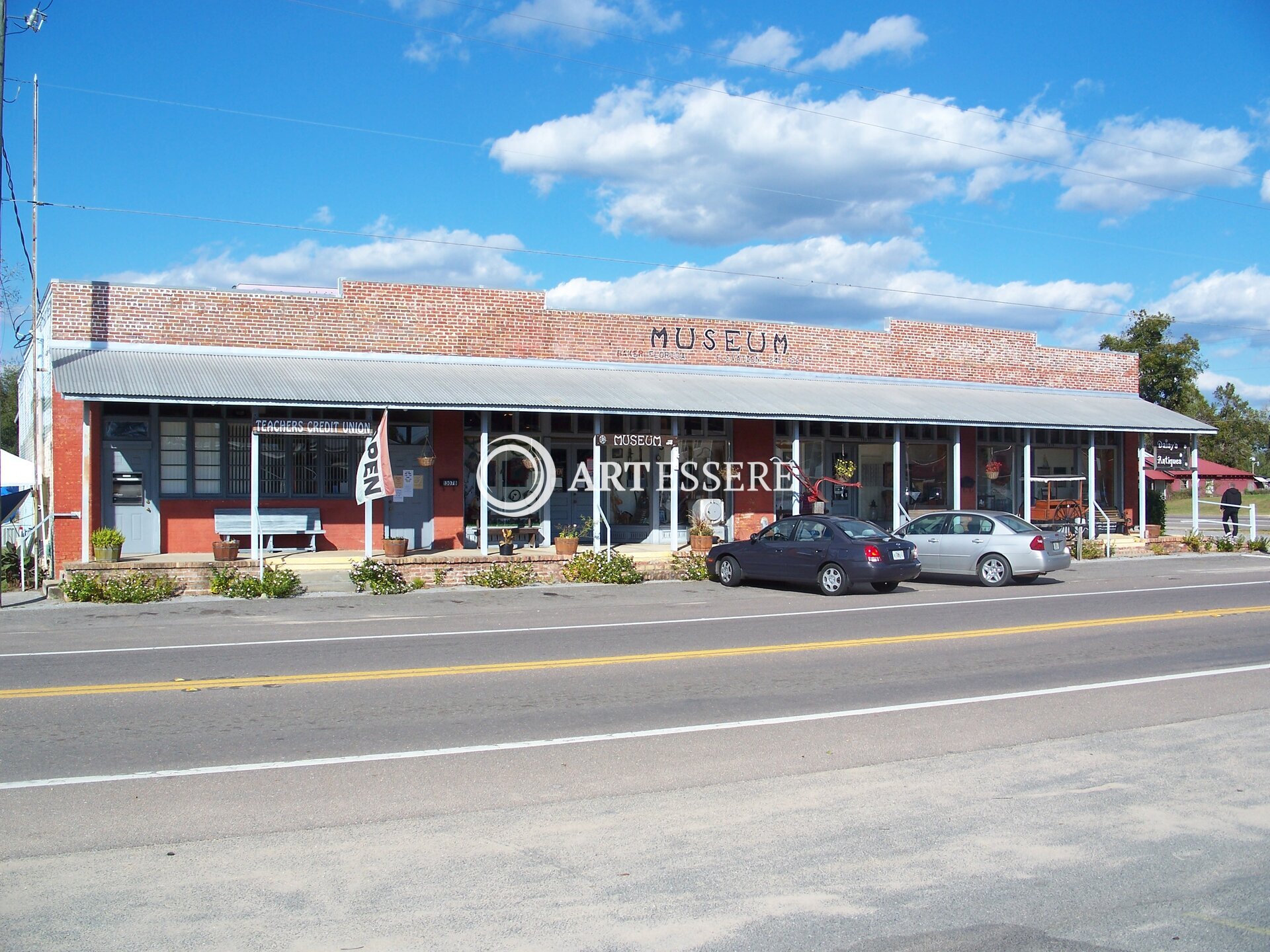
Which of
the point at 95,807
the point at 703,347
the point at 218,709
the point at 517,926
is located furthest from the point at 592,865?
the point at 703,347

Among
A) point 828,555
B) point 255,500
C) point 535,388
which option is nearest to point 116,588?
point 255,500

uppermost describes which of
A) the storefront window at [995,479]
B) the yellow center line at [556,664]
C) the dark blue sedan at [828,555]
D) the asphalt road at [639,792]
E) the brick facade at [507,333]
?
the brick facade at [507,333]

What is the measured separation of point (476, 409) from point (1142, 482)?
18.3 m

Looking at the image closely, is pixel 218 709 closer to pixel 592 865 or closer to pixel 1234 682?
pixel 592 865

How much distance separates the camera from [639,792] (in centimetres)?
685

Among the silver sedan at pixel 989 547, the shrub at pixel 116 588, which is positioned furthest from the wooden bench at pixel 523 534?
the silver sedan at pixel 989 547

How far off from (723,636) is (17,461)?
494 inches

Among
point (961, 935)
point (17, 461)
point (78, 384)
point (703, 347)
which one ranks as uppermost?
point (703, 347)

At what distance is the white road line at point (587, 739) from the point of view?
7105 millimetres

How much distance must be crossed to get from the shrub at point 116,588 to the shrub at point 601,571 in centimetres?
717

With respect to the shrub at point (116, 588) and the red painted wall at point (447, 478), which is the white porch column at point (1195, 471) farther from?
the shrub at point (116, 588)

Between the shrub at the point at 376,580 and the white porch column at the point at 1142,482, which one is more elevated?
the white porch column at the point at 1142,482

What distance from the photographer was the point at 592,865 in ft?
18.2

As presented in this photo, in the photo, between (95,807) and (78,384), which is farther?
(78,384)
